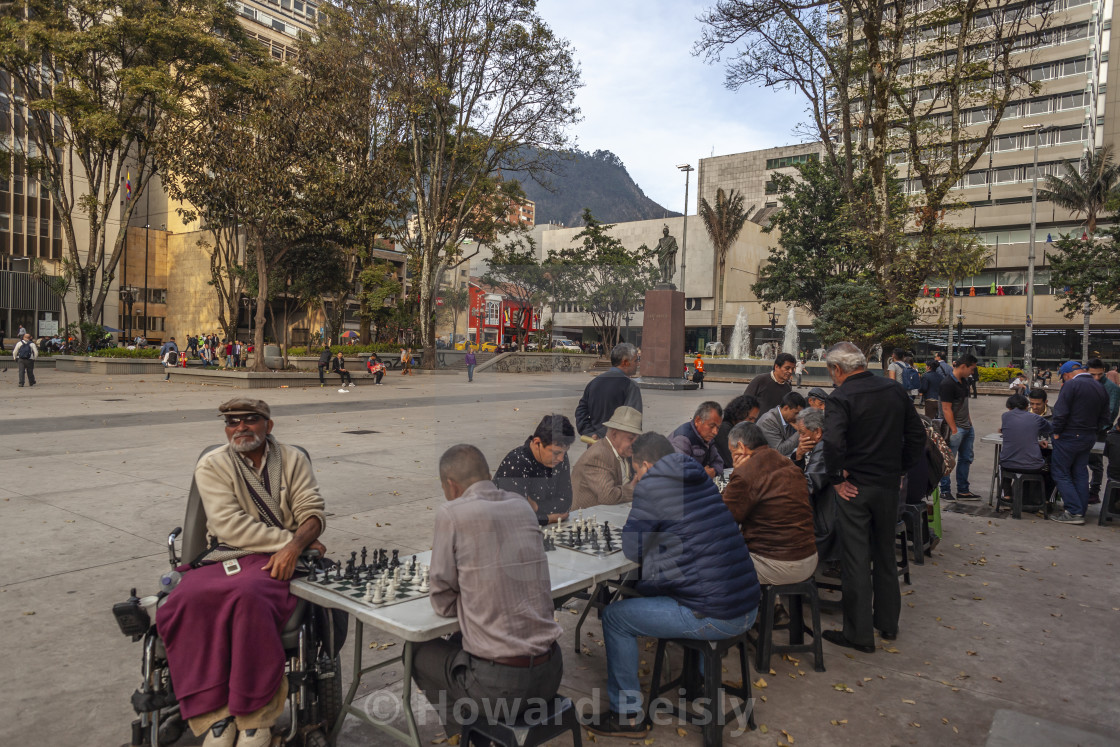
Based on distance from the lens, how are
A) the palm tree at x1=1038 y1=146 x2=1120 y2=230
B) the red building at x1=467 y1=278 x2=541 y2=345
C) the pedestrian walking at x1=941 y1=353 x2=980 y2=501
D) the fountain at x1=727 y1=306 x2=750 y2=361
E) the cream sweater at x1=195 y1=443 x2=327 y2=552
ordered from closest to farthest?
the cream sweater at x1=195 y1=443 x2=327 y2=552
the pedestrian walking at x1=941 y1=353 x2=980 y2=501
the palm tree at x1=1038 y1=146 x2=1120 y2=230
the red building at x1=467 y1=278 x2=541 y2=345
the fountain at x1=727 y1=306 x2=750 y2=361

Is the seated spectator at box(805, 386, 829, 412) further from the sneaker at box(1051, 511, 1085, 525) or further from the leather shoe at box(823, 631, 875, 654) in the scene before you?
the sneaker at box(1051, 511, 1085, 525)

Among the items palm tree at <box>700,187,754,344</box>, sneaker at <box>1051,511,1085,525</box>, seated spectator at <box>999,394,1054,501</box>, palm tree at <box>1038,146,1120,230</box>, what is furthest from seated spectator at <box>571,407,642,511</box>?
palm tree at <box>700,187,754,344</box>

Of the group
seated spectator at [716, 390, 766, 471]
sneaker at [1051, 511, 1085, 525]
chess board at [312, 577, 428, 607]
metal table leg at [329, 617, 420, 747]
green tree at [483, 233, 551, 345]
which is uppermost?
green tree at [483, 233, 551, 345]

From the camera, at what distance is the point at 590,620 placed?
473cm

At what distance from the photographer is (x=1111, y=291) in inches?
1319

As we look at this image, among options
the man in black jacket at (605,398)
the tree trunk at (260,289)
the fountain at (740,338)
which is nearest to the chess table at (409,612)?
the man in black jacket at (605,398)

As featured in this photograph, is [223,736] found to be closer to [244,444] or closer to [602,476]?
[244,444]

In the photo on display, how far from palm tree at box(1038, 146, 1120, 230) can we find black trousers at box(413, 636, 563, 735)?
174 feet

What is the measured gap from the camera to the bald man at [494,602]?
2602 millimetres

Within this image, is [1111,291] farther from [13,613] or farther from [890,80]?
[13,613]

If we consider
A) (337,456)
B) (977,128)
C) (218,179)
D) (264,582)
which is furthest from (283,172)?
(977,128)

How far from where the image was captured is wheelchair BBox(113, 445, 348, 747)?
2873 mm

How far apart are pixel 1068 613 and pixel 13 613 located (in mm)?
7080
